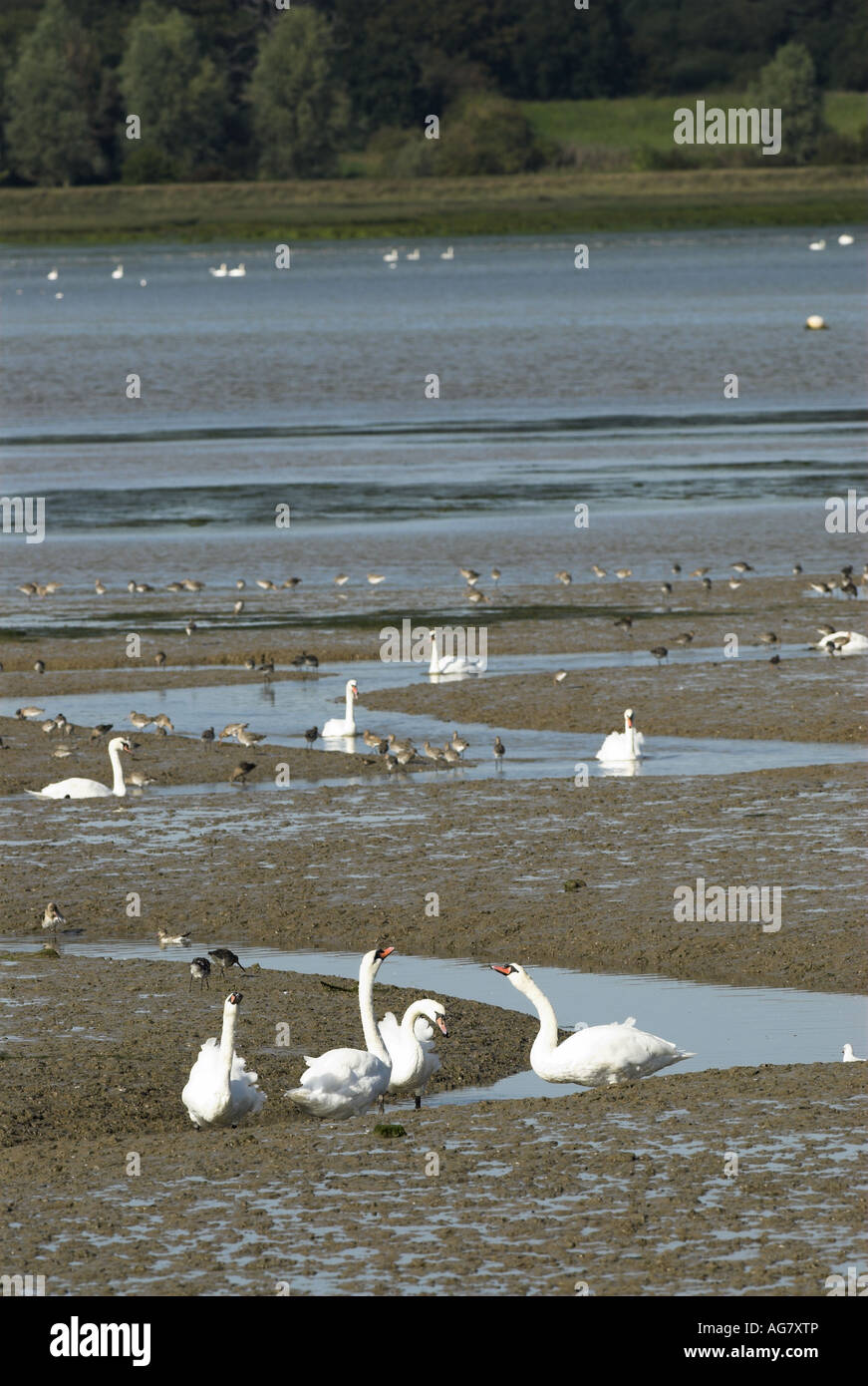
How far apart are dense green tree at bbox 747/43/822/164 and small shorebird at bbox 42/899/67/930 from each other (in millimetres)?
158868

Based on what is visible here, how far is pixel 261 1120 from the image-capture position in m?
12.7

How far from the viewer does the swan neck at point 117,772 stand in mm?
20609

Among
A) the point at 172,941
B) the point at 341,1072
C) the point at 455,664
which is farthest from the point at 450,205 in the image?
the point at 341,1072

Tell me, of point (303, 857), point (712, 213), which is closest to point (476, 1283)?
point (303, 857)

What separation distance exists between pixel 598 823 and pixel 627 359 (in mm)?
50974

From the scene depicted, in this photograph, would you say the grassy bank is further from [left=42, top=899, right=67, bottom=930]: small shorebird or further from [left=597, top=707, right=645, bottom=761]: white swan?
[left=42, top=899, right=67, bottom=930]: small shorebird

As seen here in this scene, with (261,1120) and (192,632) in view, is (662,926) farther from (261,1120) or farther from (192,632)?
(192,632)

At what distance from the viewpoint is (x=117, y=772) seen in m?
20.8
